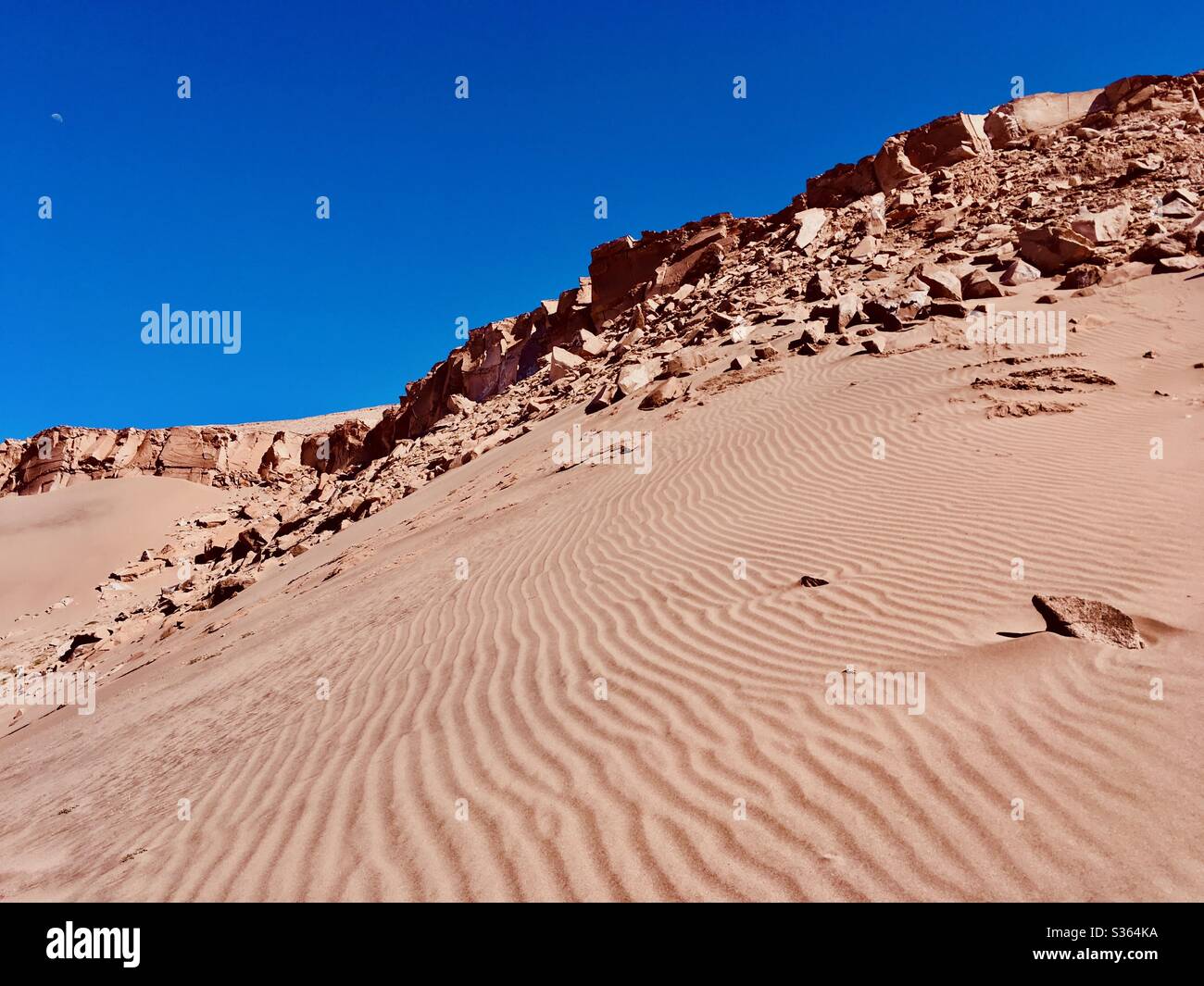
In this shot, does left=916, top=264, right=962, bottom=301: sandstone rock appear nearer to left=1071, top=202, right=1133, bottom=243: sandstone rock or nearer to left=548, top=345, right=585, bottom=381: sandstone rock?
left=1071, top=202, right=1133, bottom=243: sandstone rock

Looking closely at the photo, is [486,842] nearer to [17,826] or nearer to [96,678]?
[17,826]

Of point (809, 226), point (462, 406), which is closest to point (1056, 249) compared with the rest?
point (809, 226)

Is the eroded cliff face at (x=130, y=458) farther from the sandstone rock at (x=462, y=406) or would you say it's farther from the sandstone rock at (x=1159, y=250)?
the sandstone rock at (x=1159, y=250)

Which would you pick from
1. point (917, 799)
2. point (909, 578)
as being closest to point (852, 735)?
point (917, 799)

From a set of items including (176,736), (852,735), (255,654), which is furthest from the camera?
(255,654)

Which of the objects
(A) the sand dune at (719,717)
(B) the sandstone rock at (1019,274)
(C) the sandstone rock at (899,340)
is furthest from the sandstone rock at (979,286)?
(A) the sand dune at (719,717)

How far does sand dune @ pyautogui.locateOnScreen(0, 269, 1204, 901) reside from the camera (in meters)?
2.44

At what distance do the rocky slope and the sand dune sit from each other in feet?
11.6

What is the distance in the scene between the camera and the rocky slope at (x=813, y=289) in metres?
13.5

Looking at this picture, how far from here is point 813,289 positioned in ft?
56.0

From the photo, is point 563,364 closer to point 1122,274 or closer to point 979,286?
point 979,286

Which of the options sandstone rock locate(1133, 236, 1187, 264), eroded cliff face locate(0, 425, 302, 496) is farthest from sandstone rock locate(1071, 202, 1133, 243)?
eroded cliff face locate(0, 425, 302, 496)
